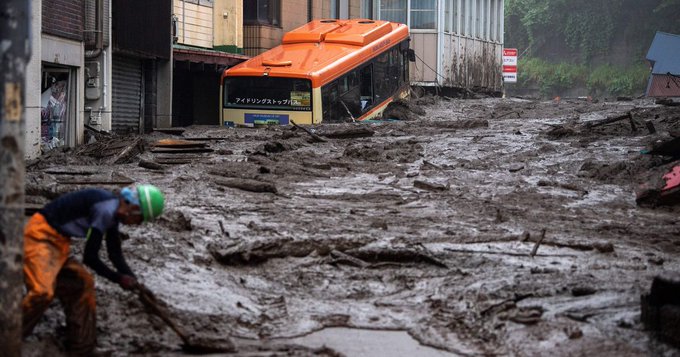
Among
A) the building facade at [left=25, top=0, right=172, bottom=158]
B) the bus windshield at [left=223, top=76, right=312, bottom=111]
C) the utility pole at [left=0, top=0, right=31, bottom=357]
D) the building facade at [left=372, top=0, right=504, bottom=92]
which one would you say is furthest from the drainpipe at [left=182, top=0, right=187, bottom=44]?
the utility pole at [left=0, top=0, right=31, bottom=357]

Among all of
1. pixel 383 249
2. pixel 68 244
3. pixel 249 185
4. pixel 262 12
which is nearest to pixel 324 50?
pixel 262 12

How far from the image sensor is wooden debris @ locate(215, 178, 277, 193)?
1546 centimetres

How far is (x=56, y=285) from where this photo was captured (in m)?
7.59

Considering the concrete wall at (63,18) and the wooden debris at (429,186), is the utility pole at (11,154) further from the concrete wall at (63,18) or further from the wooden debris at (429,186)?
the concrete wall at (63,18)

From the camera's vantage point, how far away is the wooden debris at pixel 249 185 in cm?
1546

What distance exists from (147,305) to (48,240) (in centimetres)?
96

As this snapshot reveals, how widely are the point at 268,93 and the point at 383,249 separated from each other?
51.4ft

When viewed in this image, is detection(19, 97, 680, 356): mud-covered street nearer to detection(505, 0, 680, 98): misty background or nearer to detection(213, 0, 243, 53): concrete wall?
detection(213, 0, 243, 53): concrete wall

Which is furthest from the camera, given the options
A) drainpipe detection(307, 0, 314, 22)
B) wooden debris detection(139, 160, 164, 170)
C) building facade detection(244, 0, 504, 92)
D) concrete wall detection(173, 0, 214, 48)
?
drainpipe detection(307, 0, 314, 22)

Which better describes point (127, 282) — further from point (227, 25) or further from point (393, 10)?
point (393, 10)

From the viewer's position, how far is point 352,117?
91.3 feet

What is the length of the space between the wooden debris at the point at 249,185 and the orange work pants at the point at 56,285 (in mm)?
7744

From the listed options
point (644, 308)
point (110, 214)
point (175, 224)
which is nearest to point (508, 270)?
point (644, 308)

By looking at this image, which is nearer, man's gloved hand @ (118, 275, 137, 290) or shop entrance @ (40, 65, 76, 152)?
man's gloved hand @ (118, 275, 137, 290)
